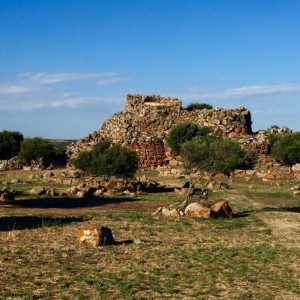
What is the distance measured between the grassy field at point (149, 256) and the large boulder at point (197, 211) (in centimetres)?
84

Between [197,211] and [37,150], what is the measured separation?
42.0 metres

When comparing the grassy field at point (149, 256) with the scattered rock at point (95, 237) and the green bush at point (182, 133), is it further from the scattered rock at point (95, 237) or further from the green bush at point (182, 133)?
the green bush at point (182, 133)

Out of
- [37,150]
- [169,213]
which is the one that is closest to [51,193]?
[169,213]

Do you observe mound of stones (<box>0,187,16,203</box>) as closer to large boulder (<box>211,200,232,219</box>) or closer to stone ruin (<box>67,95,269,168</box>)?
large boulder (<box>211,200,232,219</box>)

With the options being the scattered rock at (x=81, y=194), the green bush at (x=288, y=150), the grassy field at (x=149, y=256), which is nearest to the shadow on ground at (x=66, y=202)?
the scattered rock at (x=81, y=194)

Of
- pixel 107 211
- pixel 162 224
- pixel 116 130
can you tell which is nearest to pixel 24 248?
pixel 162 224

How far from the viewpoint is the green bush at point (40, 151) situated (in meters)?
63.4

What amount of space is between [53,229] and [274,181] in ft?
110

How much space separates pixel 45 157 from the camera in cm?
6556

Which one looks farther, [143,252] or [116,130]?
[116,130]

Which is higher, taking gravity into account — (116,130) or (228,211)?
(116,130)

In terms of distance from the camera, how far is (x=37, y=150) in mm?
63438

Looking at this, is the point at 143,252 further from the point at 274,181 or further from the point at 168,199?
the point at 274,181

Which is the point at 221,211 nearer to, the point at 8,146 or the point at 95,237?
the point at 95,237
